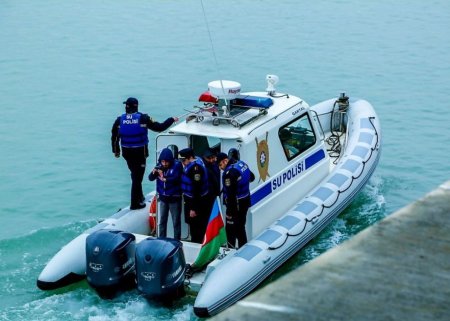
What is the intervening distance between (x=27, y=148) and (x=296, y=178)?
23.7ft

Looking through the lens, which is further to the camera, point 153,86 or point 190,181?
point 153,86

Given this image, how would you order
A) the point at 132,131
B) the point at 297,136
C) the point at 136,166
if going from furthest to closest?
the point at 297,136
the point at 136,166
the point at 132,131

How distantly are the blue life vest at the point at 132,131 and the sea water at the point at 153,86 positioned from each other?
1.56 m

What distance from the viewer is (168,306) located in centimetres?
767

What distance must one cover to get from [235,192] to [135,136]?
1.49 metres

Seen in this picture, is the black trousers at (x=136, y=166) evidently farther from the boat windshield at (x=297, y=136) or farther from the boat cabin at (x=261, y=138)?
the boat windshield at (x=297, y=136)

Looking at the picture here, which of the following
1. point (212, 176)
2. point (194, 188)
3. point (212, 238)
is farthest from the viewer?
point (212, 176)

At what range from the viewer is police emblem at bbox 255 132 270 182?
8531mm

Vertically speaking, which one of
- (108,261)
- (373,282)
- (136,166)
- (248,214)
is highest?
(373,282)

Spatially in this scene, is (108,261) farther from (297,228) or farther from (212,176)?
(297,228)

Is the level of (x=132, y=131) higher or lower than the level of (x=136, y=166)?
higher

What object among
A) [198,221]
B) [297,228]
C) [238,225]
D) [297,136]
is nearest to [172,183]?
[198,221]

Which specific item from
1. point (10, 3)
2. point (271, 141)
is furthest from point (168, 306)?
point (10, 3)

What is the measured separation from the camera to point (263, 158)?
8617mm
